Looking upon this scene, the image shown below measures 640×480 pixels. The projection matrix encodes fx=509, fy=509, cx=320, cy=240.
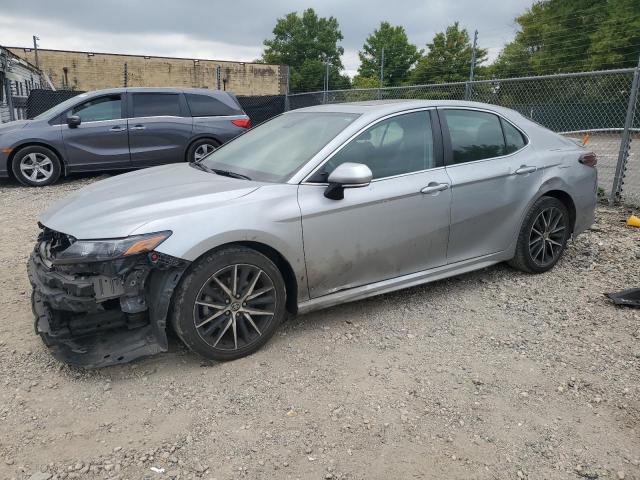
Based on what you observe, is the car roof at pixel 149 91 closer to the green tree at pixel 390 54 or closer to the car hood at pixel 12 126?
the car hood at pixel 12 126

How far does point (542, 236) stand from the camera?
457 cm

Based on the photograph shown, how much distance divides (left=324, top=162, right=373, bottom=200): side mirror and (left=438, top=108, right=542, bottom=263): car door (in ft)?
3.16

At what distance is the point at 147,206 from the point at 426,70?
141ft

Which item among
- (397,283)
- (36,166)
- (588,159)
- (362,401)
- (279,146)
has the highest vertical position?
(279,146)

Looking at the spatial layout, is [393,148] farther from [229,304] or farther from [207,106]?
[207,106]

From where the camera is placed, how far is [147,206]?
305 cm

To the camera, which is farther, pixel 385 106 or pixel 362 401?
pixel 385 106

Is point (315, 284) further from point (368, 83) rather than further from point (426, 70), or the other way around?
point (368, 83)

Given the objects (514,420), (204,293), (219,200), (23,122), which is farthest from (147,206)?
(23,122)

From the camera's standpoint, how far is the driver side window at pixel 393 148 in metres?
3.53

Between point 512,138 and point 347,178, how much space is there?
1987 millimetres

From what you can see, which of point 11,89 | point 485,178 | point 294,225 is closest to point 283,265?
point 294,225

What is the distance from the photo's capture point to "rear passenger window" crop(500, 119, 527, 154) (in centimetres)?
436

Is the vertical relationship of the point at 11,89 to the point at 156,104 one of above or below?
above
